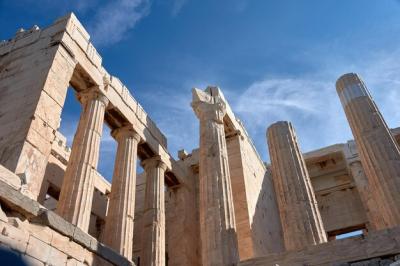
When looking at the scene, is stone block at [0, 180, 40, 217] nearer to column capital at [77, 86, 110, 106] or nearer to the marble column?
column capital at [77, 86, 110, 106]

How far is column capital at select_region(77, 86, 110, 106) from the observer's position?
564 inches

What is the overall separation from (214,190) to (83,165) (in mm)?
4486

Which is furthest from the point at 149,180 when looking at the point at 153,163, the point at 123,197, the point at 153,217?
the point at 123,197

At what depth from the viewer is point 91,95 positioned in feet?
47.0

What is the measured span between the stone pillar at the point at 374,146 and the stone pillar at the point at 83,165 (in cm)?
918

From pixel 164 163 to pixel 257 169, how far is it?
5.90m

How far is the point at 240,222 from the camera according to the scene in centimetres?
1669

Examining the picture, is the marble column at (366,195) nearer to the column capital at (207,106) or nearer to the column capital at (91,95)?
the column capital at (207,106)

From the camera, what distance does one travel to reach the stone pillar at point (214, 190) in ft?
39.8

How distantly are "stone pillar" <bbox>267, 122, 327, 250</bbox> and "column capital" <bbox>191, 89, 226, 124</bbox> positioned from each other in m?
2.23

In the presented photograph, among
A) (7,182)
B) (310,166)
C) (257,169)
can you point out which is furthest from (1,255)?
(310,166)

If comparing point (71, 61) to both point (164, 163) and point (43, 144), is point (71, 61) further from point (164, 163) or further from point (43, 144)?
point (164, 163)

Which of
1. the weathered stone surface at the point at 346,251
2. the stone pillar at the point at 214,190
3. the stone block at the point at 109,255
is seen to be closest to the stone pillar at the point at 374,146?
the weathered stone surface at the point at 346,251

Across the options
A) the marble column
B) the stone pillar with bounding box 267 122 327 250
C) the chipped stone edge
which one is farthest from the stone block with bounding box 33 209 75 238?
the marble column
